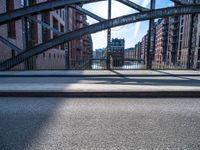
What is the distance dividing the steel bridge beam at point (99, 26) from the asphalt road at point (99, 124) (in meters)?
9.43

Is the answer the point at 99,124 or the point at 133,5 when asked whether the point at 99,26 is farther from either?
the point at 99,124

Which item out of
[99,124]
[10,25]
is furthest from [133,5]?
[10,25]

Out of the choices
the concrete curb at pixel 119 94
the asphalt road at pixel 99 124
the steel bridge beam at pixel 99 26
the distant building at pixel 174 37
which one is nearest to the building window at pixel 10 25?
the steel bridge beam at pixel 99 26

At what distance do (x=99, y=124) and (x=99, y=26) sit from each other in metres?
11.8

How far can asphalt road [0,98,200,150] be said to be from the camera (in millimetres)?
3244

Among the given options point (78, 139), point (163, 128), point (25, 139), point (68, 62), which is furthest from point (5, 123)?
point (68, 62)

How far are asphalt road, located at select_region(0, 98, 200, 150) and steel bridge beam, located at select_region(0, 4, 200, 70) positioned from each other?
9.43 m

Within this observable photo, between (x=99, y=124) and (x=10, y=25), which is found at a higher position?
(x=10, y=25)

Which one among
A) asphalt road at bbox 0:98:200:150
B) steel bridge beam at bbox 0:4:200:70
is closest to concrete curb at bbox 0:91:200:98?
asphalt road at bbox 0:98:200:150

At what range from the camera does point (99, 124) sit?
414 cm

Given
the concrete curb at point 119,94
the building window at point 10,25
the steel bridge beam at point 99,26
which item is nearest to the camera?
the concrete curb at point 119,94

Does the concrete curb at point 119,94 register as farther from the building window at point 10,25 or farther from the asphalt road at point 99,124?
the building window at point 10,25

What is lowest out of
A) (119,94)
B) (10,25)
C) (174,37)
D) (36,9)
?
(119,94)

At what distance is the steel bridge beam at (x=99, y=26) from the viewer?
14.6 meters
